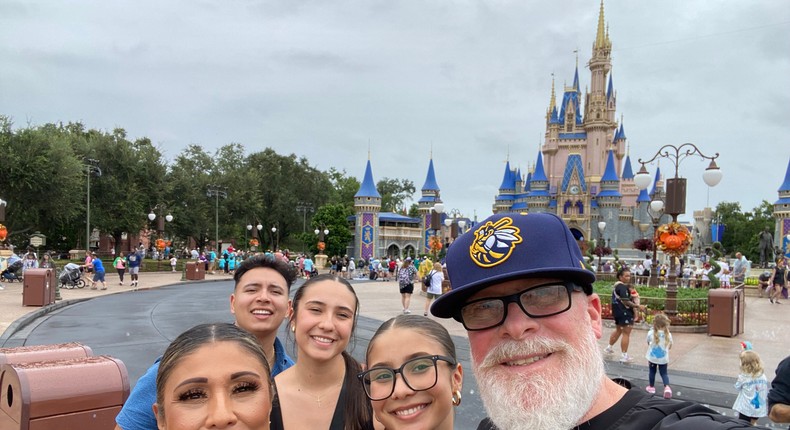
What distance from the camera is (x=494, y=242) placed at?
1527 millimetres

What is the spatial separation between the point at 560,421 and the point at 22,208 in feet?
119

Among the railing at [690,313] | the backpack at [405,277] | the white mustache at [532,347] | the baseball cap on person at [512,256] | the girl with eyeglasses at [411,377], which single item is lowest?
the railing at [690,313]

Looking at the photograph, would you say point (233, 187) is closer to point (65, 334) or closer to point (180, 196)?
point (180, 196)

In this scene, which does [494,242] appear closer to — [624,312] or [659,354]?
[659,354]

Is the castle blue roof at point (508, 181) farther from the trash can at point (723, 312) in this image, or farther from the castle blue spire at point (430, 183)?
the trash can at point (723, 312)

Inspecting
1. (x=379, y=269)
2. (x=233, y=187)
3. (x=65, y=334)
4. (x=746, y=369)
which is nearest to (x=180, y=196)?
(x=233, y=187)

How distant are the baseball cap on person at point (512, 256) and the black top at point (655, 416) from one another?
1.07ft

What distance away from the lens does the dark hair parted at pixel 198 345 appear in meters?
1.70

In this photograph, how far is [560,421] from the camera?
1421mm

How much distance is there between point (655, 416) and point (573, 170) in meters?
65.1

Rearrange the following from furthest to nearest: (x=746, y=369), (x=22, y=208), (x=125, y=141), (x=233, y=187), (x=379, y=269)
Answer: (x=233, y=187)
(x=125, y=141)
(x=379, y=269)
(x=22, y=208)
(x=746, y=369)

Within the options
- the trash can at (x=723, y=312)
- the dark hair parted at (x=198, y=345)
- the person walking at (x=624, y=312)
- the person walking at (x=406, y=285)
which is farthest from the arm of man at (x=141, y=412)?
the person walking at (x=406, y=285)

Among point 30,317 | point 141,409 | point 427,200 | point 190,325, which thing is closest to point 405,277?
point 190,325

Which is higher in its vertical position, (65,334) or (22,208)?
(22,208)
